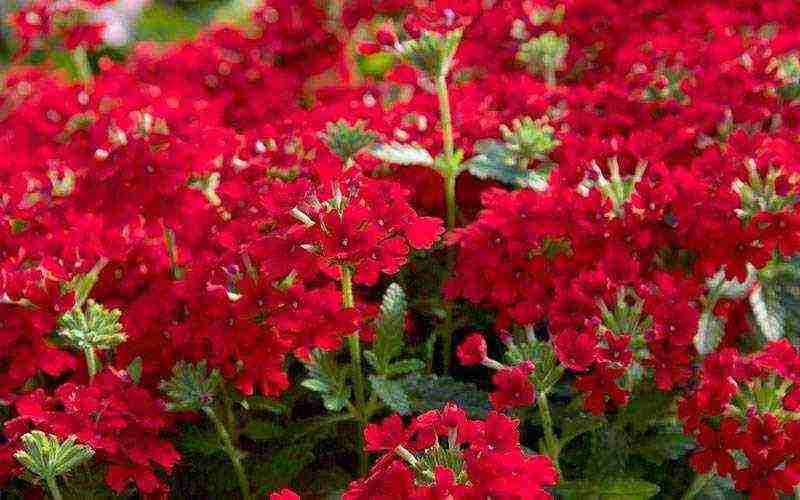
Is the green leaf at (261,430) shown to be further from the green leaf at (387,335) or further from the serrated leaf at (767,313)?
the serrated leaf at (767,313)

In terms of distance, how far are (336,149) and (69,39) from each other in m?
1.16

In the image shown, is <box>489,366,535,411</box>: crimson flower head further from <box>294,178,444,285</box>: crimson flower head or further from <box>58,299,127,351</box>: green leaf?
<box>58,299,127,351</box>: green leaf

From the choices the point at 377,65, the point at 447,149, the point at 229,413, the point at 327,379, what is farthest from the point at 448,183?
the point at 377,65

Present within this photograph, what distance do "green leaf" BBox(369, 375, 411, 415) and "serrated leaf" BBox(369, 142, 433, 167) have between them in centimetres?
47

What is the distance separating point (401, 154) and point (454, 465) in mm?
838

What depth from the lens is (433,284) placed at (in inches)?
86.8

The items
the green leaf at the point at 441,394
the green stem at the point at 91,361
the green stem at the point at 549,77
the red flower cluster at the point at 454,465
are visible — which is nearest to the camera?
the red flower cluster at the point at 454,465

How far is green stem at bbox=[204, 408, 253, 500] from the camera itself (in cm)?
178

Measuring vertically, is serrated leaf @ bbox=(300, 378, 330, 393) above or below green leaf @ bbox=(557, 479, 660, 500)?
above

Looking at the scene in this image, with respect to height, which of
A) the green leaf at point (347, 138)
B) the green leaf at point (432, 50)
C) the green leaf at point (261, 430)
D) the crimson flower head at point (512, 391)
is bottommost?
the green leaf at point (261, 430)

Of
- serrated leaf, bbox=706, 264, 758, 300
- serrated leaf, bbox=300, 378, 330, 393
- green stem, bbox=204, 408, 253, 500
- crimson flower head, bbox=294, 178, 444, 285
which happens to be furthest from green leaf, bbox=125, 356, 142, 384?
serrated leaf, bbox=706, 264, 758, 300

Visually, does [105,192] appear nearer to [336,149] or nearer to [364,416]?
[336,149]

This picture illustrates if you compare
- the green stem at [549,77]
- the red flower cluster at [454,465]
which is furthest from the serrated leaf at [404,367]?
the green stem at [549,77]

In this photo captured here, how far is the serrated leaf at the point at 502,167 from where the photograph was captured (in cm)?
217
